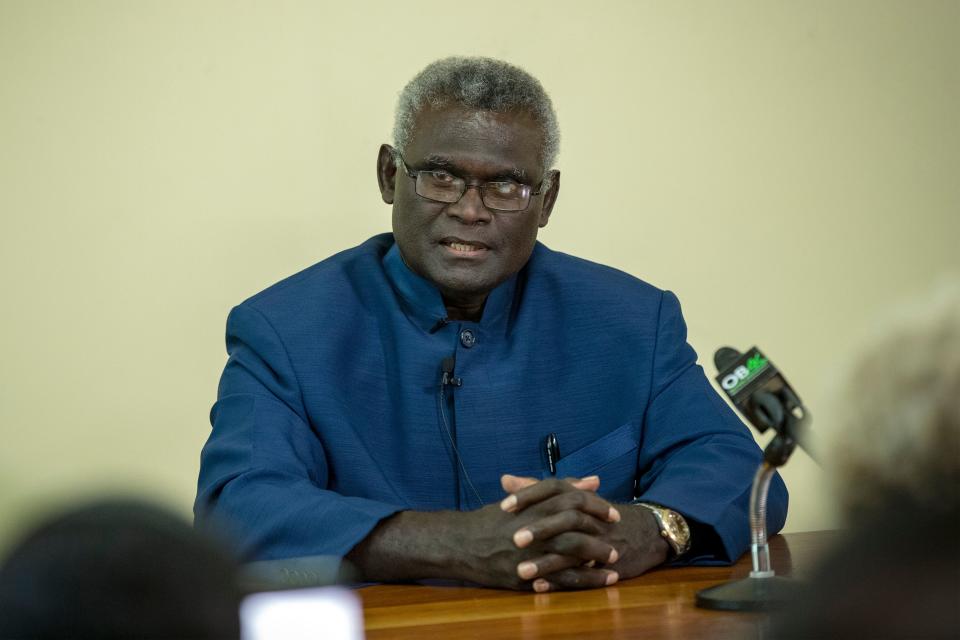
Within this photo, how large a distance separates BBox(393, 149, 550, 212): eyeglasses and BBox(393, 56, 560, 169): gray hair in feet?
0.40

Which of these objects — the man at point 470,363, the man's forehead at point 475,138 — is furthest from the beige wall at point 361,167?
the man's forehead at point 475,138

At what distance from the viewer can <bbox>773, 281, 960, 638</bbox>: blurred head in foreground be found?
0.49m

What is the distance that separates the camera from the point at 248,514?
2.21 metres

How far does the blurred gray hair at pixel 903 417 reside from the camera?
532 millimetres

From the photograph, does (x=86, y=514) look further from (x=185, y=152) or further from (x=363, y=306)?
(x=185, y=152)

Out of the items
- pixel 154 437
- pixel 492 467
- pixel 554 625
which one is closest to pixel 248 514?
pixel 492 467

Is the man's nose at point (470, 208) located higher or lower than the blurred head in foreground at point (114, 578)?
higher

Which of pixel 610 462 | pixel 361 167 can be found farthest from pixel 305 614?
pixel 361 167

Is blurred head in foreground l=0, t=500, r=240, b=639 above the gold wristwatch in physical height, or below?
above

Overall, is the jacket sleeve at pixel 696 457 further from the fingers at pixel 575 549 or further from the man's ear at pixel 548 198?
the man's ear at pixel 548 198

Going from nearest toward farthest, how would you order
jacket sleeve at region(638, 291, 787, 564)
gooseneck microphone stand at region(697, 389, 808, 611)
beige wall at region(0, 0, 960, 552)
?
1. gooseneck microphone stand at region(697, 389, 808, 611)
2. jacket sleeve at region(638, 291, 787, 564)
3. beige wall at region(0, 0, 960, 552)

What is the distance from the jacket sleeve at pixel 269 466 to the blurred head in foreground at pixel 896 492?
4.85ft

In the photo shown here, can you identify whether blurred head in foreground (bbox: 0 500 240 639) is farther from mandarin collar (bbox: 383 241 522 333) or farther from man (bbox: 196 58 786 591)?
mandarin collar (bbox: 383 241 522 333)

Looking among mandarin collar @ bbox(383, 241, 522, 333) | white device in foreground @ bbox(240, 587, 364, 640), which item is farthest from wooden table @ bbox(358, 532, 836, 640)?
mandarin collar @ bbox(383, 241, 522, 333)
